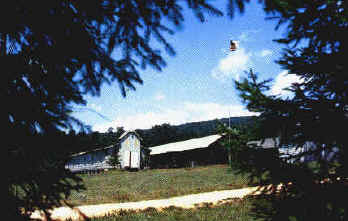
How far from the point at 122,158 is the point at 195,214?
35.0 metres

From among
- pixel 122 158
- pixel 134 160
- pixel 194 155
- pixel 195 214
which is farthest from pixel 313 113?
pixel 122 158

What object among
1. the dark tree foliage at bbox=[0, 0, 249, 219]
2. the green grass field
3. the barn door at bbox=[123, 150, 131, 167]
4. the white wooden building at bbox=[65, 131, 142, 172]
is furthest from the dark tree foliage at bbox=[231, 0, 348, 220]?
the barn door at bbox=[123, 150, 131, 167]

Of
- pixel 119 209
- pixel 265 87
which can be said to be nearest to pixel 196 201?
pixel 119 209

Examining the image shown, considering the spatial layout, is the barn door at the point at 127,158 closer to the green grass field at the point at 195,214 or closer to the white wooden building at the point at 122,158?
the white wooden building at the point at 122,158

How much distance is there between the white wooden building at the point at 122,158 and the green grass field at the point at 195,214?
31.6 m

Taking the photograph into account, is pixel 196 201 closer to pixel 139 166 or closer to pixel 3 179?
pixel 3 179

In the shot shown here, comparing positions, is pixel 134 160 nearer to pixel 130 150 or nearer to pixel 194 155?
pixel 130 150

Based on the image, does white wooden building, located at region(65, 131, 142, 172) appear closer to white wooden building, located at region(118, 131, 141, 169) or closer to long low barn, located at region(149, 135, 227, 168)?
white wooden building, located at region(118, 131, 141, 169)

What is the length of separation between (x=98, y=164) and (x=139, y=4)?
3915 centimetres

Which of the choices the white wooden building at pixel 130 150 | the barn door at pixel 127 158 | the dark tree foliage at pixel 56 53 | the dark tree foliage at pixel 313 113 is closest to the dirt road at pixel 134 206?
the dark tree foliage at pixel 313 113

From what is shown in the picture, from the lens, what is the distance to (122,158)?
42250mm

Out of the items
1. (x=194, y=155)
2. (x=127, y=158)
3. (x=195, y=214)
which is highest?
(x=194, y=155)

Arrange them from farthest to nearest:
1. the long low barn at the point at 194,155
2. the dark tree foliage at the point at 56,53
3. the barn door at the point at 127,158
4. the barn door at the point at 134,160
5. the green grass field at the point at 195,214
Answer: the barn door at the point at 134,160 → the barn door at the point at 127,158 → the long low barn at the point at 194,155 → the green grass field at the point at 195,214 → the dark tree foliage at the point at 56,53

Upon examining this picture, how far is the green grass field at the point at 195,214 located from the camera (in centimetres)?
805
